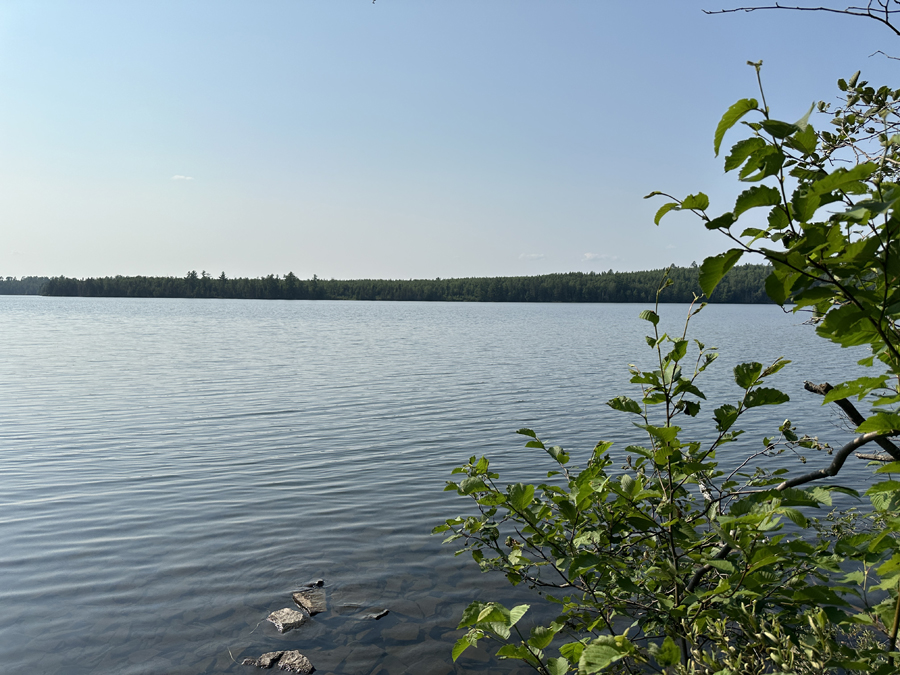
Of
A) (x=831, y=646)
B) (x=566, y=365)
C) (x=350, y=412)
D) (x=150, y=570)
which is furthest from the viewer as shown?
(x=566, y=365)

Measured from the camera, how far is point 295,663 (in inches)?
216

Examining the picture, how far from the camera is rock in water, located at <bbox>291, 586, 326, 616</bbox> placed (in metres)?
6.48

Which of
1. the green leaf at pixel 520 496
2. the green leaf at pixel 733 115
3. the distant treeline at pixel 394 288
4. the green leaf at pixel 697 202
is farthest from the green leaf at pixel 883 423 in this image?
the distant treeline at pixel 394 288

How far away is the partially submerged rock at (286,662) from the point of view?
543 centimetres

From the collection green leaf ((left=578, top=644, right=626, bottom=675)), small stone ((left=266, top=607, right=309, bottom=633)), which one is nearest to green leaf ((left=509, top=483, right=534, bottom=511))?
green leaf ((left=578, top=644, right=626, bottom=675))

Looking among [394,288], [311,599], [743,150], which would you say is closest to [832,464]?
[743,150]

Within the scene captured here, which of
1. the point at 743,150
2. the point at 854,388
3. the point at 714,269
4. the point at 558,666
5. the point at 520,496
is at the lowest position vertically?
the point at 558,666

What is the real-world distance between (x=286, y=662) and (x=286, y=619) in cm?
76

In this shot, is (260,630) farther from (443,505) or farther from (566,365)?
(566,365)

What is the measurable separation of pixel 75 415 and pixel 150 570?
33.7 feet

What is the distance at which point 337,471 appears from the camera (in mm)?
11211

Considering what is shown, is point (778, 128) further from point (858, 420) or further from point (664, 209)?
point (858, 420)

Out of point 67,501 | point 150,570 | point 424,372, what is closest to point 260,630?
point 150,570

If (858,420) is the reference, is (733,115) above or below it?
above
